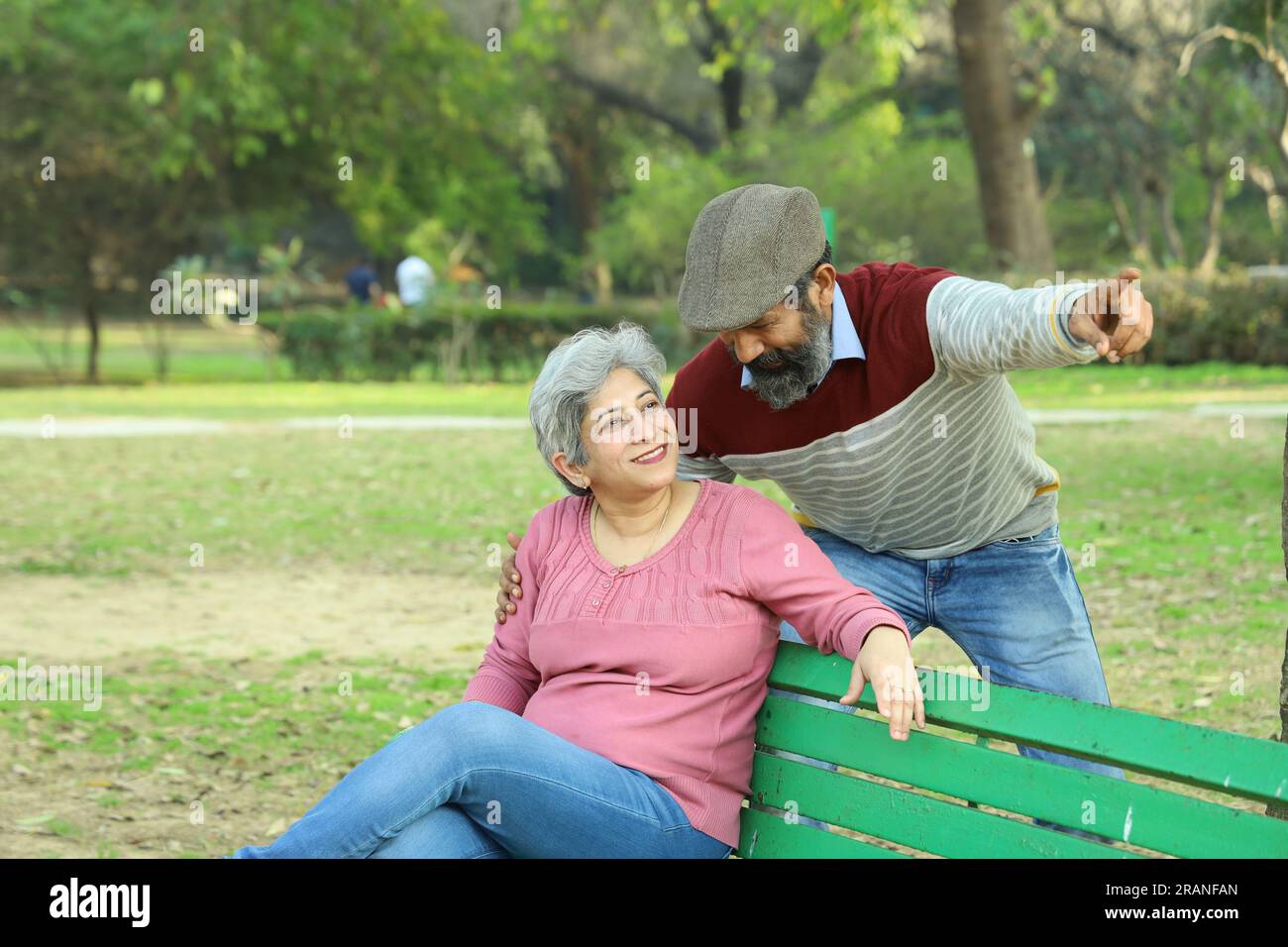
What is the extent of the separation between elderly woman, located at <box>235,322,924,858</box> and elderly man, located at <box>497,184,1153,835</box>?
204 mm

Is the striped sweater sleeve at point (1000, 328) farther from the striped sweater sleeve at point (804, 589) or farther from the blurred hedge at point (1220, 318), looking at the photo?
the blurred hedge at point (1220, 318)

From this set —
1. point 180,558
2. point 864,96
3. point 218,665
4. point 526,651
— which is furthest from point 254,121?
point 526,651

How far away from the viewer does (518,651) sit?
348cm

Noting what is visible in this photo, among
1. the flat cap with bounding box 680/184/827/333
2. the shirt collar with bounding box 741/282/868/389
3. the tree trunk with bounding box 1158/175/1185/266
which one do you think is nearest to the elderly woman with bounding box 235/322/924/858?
the flat cap with bounding box 680/184/827/333

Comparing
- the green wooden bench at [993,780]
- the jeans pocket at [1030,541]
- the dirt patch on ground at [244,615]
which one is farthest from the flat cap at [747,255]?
the dirt patch on ground at [244,615]

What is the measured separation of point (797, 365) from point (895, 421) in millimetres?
243

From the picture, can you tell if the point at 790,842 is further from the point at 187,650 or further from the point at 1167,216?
the point at 1167,216

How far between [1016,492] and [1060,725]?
969 millimetres

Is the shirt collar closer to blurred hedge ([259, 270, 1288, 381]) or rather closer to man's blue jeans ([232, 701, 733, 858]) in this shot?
man's blue jeans ([232, 701, 733, 858])

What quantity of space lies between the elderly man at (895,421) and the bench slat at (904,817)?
53 centimetres

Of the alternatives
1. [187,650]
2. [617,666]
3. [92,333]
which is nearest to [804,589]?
[617,666]

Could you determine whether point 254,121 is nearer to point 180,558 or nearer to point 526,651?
point 180,558
